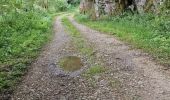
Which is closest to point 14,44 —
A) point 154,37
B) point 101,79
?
point 154,37

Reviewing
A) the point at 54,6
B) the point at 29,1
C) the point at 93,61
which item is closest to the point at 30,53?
the point at 93,61

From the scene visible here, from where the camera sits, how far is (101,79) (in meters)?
10.8

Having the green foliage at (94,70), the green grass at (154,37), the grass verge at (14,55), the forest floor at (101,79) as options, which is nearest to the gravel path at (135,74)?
the forest floor at (101,79)

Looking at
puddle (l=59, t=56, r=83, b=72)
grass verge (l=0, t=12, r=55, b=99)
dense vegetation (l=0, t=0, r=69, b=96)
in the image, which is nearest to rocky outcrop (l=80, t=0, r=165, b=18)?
dense vegetation (l=0, t=0, r=69, b=96)

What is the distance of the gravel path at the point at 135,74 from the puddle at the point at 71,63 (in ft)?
3.54

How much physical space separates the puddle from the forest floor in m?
0.18

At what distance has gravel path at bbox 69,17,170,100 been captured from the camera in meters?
8.98

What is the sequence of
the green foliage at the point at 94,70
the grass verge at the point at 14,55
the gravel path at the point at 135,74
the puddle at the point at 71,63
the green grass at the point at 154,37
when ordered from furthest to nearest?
1. the green grass at the point at 154,37
2. the puddle at the point at 71,63
3. the green foliage at the point at 94,70
4. the grass verge at the point at 14,55
5. the gravel path at the point at 135,74

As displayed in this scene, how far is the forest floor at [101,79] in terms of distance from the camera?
927cm

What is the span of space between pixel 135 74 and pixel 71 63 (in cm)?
372

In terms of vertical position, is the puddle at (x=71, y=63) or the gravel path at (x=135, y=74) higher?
the gravel path at (x=135, y=74)

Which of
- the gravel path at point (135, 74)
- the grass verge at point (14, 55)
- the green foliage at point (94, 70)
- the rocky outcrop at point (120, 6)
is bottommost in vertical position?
the grass verge at point (14, 55)

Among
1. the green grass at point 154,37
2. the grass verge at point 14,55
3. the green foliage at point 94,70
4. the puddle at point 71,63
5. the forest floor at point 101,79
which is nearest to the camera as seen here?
the forest floor at point 101,79

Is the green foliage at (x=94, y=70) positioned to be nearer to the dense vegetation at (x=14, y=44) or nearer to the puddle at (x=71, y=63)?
the puddle at (x=71, y=63)
